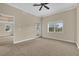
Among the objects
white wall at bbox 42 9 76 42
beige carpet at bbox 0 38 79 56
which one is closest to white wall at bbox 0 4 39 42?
beige carpet at bbox 0 38 79 56

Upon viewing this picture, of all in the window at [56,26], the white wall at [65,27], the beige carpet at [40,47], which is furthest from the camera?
the white wall at [65,27]

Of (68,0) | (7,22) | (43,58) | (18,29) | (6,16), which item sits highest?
(68,0)

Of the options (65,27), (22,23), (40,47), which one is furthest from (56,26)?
(22,23)

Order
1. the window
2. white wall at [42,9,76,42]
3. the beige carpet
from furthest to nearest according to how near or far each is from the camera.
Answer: white wall at [42,9,76,42] → the window → the beige carpet

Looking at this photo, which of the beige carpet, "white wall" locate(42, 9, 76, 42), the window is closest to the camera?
the beige carpet

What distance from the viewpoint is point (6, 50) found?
3271mm

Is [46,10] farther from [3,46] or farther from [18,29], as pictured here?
[3,46]

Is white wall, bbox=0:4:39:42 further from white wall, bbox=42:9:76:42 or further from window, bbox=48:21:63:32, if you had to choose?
window, bbox=48:21:63:32

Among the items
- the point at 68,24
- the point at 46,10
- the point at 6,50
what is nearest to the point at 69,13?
the point at 68,24

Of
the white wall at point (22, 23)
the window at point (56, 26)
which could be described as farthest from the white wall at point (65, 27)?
the white wall at point (22, 23)

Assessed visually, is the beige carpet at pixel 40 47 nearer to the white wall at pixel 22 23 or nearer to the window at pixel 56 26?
the white wall at pixel 22 23

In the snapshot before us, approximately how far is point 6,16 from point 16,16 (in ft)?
1.68

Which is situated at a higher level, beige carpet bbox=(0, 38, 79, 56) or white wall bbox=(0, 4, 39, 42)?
white wall bbox=(0, 4, 39, 42)

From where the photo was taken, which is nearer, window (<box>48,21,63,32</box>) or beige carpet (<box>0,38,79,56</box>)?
beige carpet (<box>0,38,79,56</box>)
